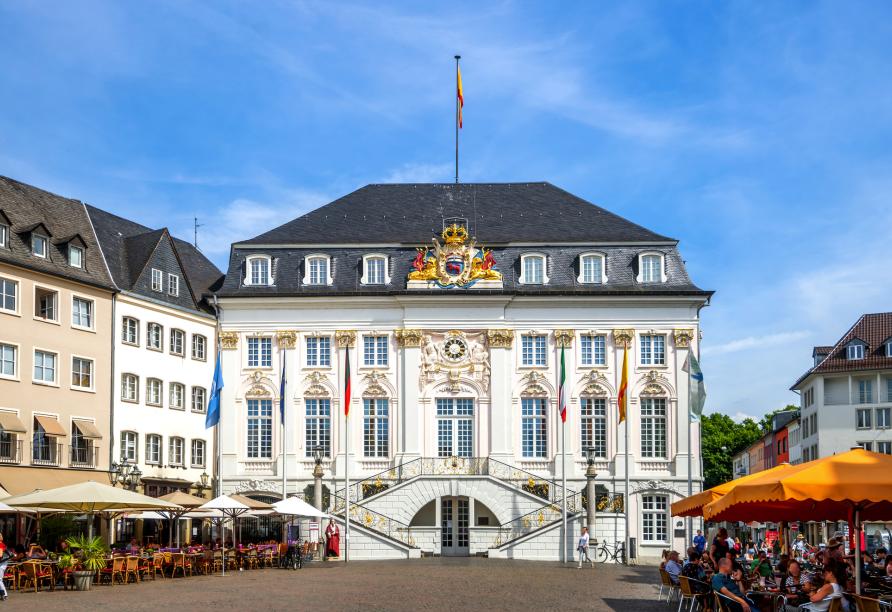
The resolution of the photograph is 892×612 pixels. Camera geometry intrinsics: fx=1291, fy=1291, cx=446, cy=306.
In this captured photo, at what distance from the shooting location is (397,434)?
57.4 meters

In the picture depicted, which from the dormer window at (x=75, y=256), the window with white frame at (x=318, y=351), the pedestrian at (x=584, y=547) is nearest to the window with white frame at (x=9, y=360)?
the dormer window at (x=75, y=256)

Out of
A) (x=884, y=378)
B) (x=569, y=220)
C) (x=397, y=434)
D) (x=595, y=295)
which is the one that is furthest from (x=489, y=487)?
(x=884, y=378)

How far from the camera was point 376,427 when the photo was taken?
189 ft

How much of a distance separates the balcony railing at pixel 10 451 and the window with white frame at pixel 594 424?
78.4 feet

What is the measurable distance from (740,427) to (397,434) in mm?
77786

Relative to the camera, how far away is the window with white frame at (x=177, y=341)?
5612 centimetres

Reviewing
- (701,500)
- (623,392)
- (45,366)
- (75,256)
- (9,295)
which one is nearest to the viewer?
(701,500)

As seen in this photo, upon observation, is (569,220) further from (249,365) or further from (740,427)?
(740,427)

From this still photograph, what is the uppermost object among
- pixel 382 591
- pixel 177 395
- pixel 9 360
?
pixel 9 360

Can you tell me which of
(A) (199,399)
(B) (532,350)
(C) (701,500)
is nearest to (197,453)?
(A) (199,399)

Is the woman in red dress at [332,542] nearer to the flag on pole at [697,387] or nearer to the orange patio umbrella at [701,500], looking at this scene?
the flag on pole at [697,387]

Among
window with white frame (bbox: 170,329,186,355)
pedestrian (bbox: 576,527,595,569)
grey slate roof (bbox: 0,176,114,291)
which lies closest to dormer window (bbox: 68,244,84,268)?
grey slate roof (bbox: 0,176,114,291)

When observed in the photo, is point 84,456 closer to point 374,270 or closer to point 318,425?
point 318,425

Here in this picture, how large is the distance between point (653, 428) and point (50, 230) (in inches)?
1061
